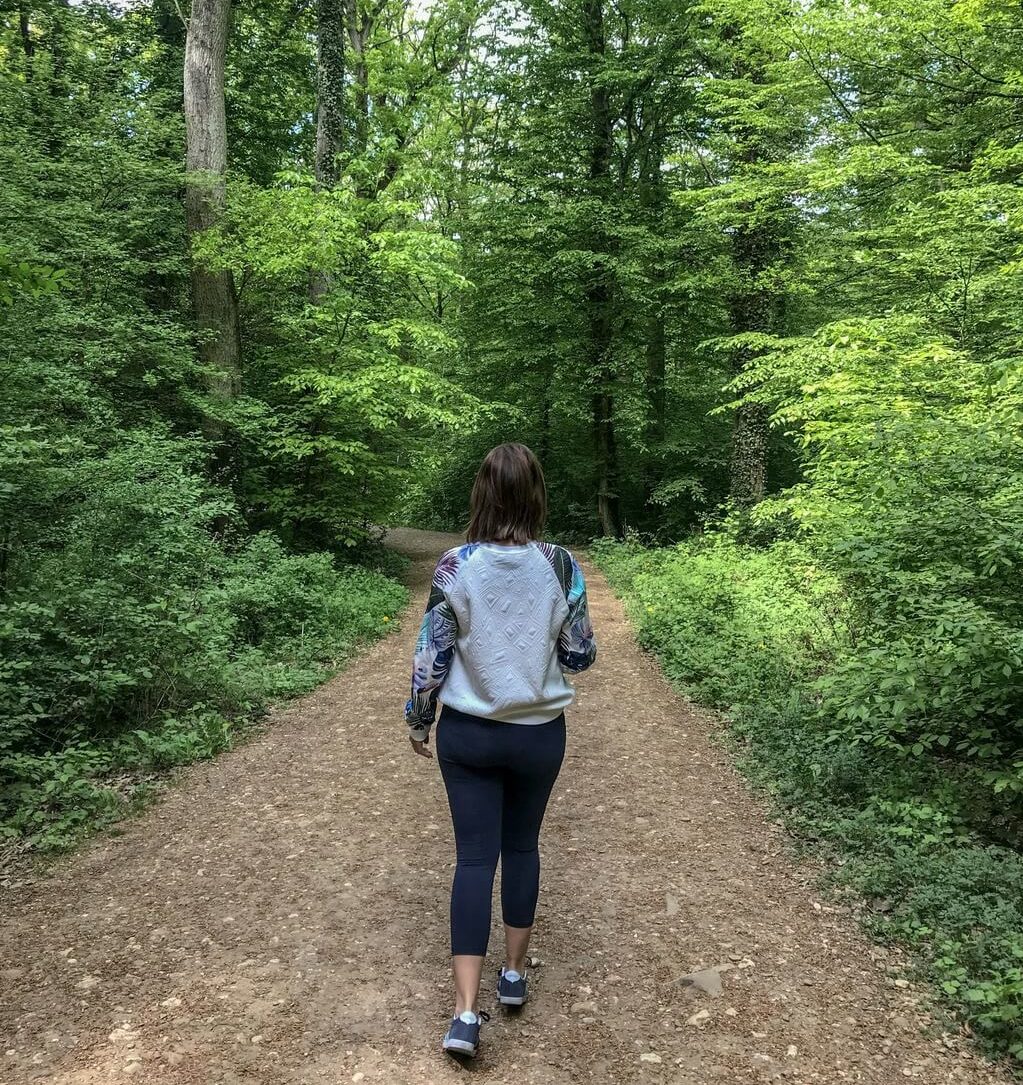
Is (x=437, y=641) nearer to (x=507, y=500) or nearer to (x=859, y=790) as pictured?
(x=507, y=500)

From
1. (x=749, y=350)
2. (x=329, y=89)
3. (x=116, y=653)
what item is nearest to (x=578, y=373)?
(x=749, y=350)

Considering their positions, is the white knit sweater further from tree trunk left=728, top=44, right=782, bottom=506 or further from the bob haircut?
tree trunk left=728, top=44, right=782, bottom=506

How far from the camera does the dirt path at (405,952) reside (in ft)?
8.38

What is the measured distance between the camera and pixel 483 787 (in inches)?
99.3

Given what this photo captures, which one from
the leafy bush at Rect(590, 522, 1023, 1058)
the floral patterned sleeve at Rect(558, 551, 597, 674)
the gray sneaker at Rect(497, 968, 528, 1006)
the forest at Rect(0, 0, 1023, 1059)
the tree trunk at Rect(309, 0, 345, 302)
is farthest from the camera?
the tree trunk at Rect(309, 0, 345, 302)

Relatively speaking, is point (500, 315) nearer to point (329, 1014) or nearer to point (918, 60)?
point (918, 60)

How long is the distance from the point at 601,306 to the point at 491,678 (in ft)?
52.4

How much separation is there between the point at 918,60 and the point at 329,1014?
10.0 metres

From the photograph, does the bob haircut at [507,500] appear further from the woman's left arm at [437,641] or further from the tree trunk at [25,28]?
the tree trunk at [25,28]

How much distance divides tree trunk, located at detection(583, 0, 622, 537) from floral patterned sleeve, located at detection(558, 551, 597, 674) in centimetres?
1375

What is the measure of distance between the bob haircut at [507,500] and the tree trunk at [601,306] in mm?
13657

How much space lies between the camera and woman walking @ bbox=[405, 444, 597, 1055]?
97.9 inches

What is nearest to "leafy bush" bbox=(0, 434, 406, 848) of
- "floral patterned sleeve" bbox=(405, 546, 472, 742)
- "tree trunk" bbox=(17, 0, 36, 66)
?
"floral patterned sleeve" bbox=(405, 546, 472, 742)

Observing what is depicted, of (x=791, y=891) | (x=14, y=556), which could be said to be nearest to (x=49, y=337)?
(x=14, y=556)
